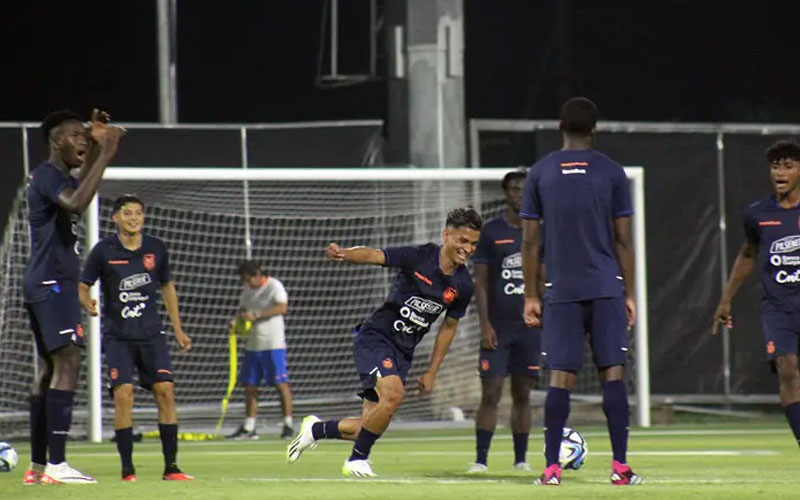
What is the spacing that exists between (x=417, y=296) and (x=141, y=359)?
76.1 inches

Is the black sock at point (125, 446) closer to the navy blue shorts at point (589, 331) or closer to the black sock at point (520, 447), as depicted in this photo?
the black sock at point (520, 447)

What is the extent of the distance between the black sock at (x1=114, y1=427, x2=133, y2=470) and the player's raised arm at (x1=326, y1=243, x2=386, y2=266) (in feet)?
6.96

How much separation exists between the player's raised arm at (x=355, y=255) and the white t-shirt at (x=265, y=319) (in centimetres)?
785

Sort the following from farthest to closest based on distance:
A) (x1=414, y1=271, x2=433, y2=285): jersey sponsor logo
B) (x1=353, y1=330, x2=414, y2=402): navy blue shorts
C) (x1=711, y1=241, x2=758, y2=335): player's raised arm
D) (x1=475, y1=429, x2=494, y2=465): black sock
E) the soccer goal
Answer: the soccer goal, (x1=475, y1=429, x2=494, y2=465): black sock, (x1=711, y1=241, x2=758, y2=335): player's raised arm, (x1=414, y1=271, x2=433, y2=285): jersey sponsor logo, (x1=353, y1=330, x2=414, y2=402): navy blue shorts

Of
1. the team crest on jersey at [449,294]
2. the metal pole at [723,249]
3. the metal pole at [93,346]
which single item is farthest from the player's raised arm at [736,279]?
the metal pole at [723,249]

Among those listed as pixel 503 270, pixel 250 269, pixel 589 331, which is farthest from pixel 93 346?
pixel 589 331

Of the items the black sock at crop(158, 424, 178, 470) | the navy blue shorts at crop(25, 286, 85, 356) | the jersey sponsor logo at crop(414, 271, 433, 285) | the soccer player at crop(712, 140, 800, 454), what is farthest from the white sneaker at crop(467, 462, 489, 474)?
the navy blue shorts at crop(25, 286, 85, 356)

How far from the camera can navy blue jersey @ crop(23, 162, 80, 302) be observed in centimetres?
1021

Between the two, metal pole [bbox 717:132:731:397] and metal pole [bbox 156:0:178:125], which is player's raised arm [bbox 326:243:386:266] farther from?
metal pole [bbox 156:0:178:125]

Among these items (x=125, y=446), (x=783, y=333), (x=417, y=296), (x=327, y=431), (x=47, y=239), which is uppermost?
(x=47, y=239)

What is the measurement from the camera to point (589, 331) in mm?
9523

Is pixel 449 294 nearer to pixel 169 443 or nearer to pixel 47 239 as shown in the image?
pixel 169 443

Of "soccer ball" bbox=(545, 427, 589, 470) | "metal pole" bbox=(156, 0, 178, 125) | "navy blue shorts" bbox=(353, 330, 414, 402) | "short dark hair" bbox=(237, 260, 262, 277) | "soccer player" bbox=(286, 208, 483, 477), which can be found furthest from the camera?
"metal pole" bbox=(156, 0, 178, 125)

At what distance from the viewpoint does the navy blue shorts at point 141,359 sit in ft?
37.0
